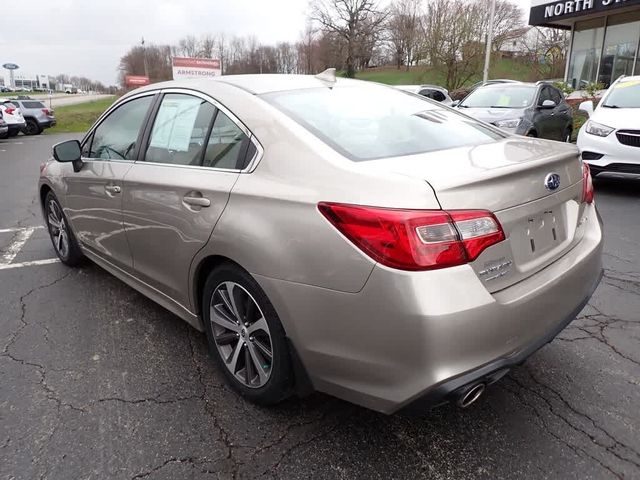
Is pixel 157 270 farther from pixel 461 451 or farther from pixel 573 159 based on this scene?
pixel 573 159

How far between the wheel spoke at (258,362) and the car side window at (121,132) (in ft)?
5.07

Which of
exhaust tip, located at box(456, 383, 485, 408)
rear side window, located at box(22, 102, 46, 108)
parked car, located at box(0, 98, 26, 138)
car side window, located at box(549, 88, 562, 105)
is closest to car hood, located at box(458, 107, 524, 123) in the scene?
car side window, located at box(549, 88, 562, 105)

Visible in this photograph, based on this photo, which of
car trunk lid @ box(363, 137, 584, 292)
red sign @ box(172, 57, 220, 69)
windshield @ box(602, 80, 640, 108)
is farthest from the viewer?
red sign @ box(172, 57, 220, 69)

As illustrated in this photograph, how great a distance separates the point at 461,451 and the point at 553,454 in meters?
0.37

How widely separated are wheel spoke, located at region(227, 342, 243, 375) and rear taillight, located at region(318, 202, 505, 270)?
0.99 metres

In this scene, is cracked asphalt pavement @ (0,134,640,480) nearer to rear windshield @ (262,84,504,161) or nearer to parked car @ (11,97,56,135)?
rear windshield @ (262,84,504,161)

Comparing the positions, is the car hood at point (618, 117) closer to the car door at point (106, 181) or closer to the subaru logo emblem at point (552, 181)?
the subaru logo emblem at point (552, 181)

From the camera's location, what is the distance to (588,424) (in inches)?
89.9

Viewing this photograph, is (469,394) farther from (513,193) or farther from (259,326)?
(259,326)

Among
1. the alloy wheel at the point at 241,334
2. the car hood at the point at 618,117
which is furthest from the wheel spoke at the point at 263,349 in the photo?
the car hood at the point at 618,117

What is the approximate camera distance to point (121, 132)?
3.46 meters

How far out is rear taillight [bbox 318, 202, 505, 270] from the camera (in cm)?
173

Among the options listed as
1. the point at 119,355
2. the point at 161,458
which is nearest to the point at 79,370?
the point at 119,355

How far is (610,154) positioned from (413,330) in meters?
6.32
